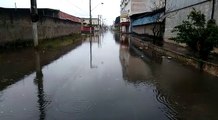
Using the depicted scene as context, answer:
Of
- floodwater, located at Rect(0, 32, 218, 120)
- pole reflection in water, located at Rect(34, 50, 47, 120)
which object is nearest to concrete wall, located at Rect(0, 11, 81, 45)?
floodwater, located at Rect(0, 32, 218, 120)

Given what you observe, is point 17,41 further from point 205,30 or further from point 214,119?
point 214,119

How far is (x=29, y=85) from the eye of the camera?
9289 millimetres

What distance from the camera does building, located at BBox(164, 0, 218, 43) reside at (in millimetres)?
19633

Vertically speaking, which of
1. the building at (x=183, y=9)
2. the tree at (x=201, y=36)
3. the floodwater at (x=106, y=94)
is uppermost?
the building at (x=183, y=9)

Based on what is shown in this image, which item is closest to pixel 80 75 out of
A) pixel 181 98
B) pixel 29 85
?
pixel 29 85

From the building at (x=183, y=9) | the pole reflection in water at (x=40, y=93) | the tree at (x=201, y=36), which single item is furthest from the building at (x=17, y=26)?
the building at (x=183, y=9)

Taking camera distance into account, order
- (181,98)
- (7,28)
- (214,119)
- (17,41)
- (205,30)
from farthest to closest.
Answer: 1. (17,41)
2. (7,28)
3. (205,30)
4. (181,98)
5. (214,119)

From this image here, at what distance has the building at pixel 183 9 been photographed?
19.6 meters

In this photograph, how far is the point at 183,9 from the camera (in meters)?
27.8

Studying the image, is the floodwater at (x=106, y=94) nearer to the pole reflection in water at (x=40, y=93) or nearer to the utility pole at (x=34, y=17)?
the pole reflection in water at (x=40, y=93)

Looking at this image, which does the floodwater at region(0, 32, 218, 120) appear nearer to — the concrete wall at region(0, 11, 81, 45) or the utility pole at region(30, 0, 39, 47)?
the concrete wall at region(0, 11, 81, 45)

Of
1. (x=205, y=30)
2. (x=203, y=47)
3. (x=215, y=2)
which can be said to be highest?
(x=215, y=2)

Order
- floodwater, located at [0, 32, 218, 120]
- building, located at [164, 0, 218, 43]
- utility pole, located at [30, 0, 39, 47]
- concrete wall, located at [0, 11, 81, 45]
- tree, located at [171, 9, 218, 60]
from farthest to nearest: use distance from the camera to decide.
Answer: utility pole, located at [30, 0, 39, 47]
concrete wall, located at [0, 11, 81, 45]
building, located at [164, 0, 218, 43]
tree, located at [171, 9, 218, 60]
floodwater, located at [0, 32, 218, 120]

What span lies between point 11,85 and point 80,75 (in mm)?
2979
